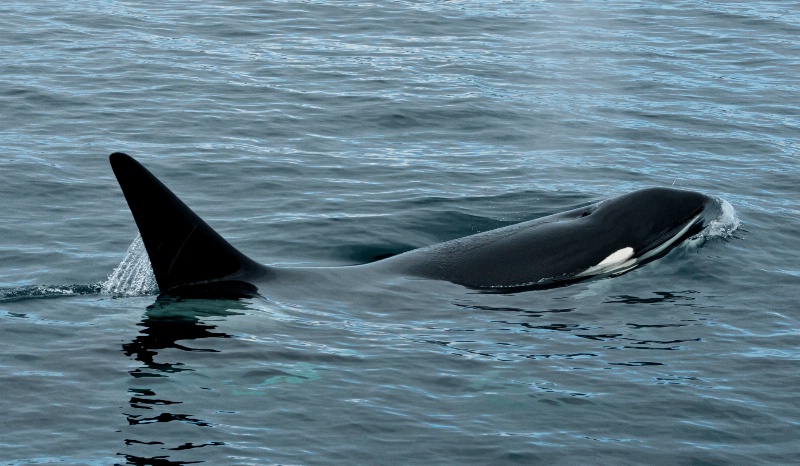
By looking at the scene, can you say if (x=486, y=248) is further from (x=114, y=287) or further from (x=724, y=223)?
(x=114, y=287)

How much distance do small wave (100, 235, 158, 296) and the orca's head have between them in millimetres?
6366

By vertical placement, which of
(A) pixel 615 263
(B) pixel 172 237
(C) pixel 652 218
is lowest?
(A) pixel 615 263

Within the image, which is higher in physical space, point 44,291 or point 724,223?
point 724,223

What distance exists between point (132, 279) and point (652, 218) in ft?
24.7

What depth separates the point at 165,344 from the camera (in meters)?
13.6

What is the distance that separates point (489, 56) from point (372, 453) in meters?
22.0

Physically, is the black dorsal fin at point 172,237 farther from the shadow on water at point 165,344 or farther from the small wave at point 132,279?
the small wave at point 132,279

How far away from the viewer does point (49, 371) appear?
12906 mm

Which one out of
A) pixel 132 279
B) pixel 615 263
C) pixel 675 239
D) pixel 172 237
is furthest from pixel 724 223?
pixel 132 279

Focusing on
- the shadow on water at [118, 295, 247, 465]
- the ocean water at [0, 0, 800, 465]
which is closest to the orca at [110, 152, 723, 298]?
the shadow on water at [118, 295, 247, 465]

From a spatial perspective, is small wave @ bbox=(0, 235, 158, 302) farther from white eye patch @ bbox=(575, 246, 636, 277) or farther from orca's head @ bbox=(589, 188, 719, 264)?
orca's head @ bbox=(589, 188, 719, 264)

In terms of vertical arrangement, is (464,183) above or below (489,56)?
below

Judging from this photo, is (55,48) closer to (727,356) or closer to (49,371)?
(49,371)

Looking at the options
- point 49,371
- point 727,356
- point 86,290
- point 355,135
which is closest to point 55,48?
point 355,135
